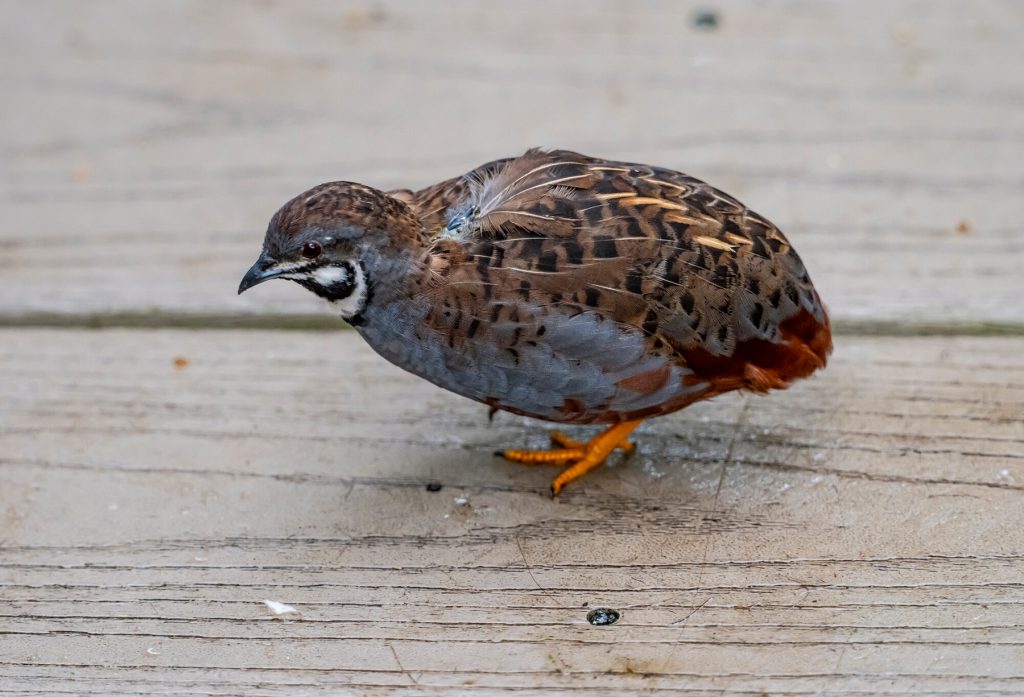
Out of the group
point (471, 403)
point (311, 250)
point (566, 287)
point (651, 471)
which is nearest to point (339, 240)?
point (311, 250)

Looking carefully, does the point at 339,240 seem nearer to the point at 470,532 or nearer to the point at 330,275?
the point at 330,275

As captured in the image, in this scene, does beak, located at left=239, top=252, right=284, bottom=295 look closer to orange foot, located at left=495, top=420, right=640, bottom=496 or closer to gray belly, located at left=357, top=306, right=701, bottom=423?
gray belly, located at left=357, top=306, right=701, bottom=423

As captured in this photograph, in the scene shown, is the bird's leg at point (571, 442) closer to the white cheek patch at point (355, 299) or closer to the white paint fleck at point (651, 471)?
the white paint fleck at point (651, 471)

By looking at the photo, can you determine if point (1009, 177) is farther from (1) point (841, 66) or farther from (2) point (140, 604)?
(2) point (140, 604)

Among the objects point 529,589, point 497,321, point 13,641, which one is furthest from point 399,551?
point 13,641

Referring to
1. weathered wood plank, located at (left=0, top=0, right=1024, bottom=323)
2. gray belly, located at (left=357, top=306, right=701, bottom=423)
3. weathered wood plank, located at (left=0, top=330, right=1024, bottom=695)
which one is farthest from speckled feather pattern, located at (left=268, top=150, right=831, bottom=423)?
weathered wood plank, located at (left=0, top=0, right=1024, bottom=323)

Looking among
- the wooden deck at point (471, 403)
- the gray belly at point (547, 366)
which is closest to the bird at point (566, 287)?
the gray belly at point (547, 366)

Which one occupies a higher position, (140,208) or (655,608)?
(140,208)
